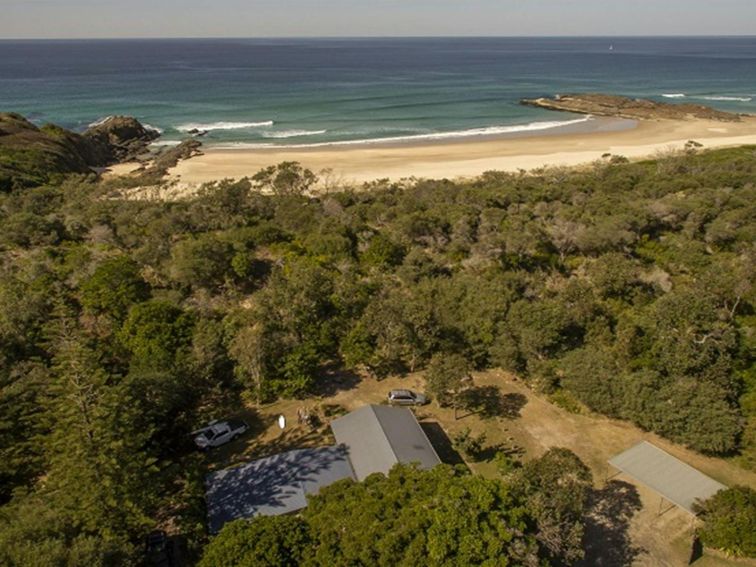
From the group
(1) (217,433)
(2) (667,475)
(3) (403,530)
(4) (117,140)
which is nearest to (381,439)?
(3) (403,530)

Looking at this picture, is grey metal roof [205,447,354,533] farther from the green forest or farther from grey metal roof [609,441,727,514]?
grey metal roof [609,441,727,514]

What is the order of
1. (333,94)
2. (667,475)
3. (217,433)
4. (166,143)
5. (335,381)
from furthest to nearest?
(333,94) → (166,143) → (335,381) → (217,433) → (667,475)

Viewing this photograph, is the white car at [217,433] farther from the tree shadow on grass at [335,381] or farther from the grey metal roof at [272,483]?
the tree shadow on grass at [335,381]

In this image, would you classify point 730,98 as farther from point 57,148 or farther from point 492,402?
point 57,148

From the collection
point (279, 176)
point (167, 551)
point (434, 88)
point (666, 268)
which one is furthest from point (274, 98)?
point (167, 551)

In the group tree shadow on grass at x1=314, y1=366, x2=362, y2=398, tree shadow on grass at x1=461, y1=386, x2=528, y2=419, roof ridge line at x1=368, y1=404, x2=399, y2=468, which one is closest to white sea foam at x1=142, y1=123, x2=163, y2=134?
tree shadow on grass at x1=314, y1=366, x2=362, y2=398
